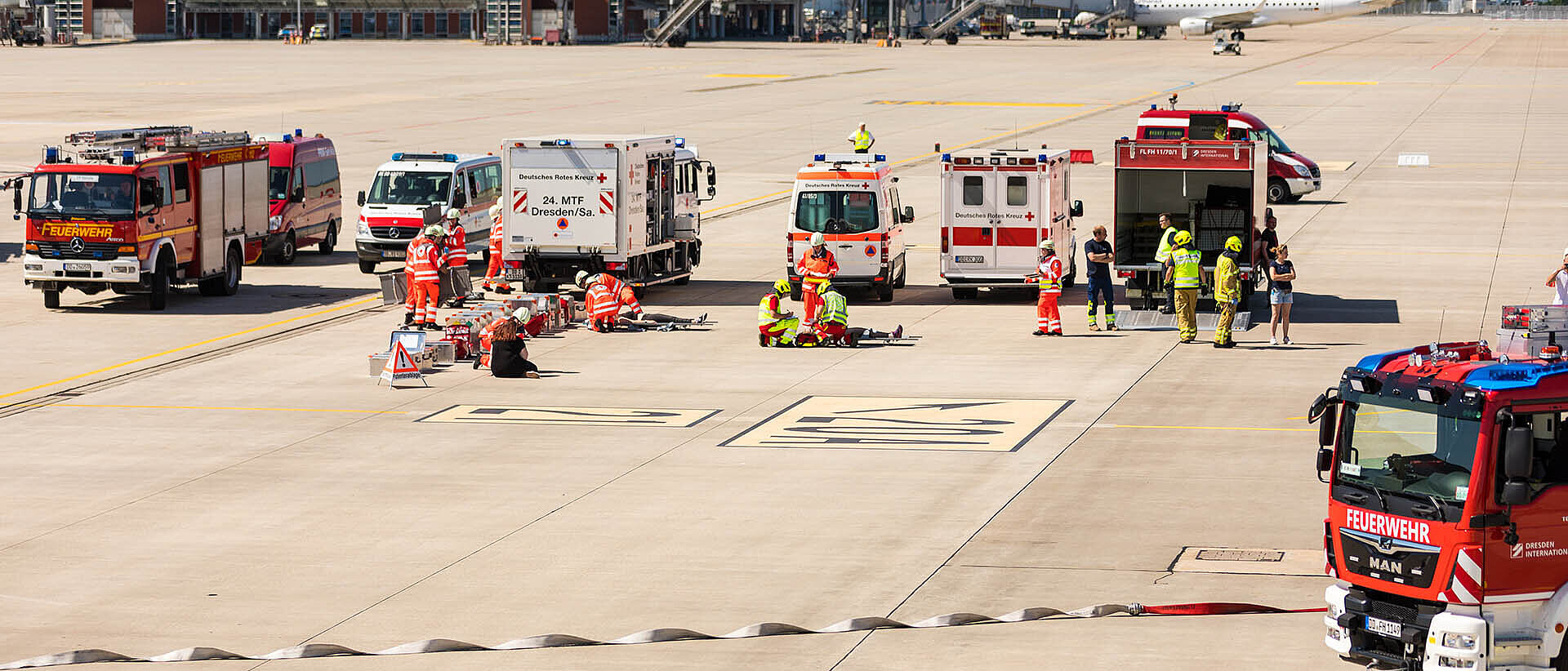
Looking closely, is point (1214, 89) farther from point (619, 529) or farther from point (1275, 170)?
point (619, 529)

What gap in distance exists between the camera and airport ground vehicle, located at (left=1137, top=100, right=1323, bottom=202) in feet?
129

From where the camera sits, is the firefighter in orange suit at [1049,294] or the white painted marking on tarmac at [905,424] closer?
the white painted marking on tarmac at [905,424]

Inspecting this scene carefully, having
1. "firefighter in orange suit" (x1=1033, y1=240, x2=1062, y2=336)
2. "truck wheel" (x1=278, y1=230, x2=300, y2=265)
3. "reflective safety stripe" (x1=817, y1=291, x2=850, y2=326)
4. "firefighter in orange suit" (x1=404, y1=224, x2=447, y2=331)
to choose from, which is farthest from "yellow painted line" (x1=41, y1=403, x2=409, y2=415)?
"truck wheel" (x1=278, y1=230, x2=300, y2=265)

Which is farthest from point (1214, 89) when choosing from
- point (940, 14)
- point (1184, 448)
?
point (940, 14)

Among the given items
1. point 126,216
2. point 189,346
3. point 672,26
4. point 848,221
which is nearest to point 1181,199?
point 848,221

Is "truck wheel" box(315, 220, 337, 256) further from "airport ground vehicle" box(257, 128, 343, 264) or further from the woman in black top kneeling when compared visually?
the woman in black top kneeling

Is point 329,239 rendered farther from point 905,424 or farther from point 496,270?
point 905,424

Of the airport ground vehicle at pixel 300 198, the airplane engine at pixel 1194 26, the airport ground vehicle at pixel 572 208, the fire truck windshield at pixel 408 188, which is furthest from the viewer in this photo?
the airplane engine at pixel 1194 26

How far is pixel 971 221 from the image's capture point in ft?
116

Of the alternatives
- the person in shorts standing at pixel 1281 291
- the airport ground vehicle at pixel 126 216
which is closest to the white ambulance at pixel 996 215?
the person in shorts standing at pixel 1281 291

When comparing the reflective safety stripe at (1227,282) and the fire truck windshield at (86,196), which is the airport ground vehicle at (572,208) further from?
the reflective safety stripe at (1227,282)

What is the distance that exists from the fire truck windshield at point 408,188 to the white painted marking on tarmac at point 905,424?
16.0m

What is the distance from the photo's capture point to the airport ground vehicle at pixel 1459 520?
13.1 meters

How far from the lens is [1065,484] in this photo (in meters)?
20.9
